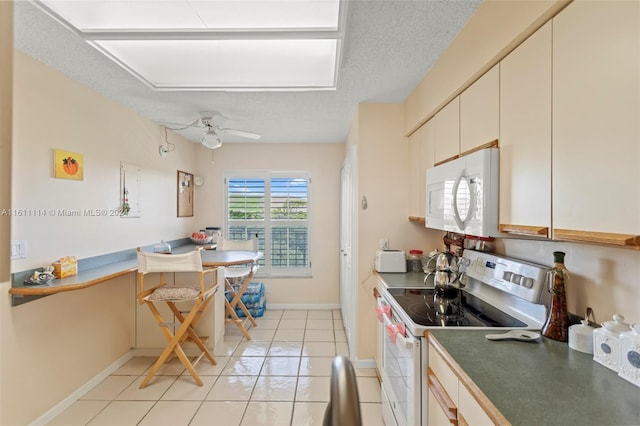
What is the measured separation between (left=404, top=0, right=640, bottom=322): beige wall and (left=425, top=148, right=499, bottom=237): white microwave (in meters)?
0.33

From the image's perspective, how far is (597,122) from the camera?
86cm

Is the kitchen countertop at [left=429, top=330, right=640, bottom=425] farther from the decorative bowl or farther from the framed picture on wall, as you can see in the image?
the framed picture on wall

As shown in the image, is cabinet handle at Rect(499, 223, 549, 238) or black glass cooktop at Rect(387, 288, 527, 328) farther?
black glass cooktop at Rect(387, 288, 527, 328)

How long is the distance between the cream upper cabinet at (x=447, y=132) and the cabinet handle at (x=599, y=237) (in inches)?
33.1

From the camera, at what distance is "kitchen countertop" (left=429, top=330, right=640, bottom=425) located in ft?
2.48

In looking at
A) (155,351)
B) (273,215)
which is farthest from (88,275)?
(273,215)

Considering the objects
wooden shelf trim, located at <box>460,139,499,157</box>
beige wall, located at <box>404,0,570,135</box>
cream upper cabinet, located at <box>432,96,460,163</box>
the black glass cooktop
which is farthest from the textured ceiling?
the black glass cooktop

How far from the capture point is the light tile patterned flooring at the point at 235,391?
6.64ft

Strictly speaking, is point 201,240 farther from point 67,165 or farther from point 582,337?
point 582,337

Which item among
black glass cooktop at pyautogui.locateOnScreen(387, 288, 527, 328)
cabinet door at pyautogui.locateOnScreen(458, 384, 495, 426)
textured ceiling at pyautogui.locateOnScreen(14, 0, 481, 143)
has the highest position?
textured ceiling at pyautogui.locateOnScreen(14, 0, 481, 143)

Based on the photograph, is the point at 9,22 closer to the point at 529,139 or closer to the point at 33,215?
the point at 529,139

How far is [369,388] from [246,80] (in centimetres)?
263

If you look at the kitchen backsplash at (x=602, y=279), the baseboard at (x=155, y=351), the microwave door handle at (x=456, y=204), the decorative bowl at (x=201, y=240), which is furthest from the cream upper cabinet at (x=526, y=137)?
the decorative bowl at (x=201, y=240)

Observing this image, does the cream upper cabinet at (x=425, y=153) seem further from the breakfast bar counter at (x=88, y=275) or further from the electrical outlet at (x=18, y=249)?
the electrical outlet at (x=18, y=249)
